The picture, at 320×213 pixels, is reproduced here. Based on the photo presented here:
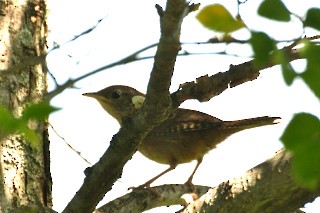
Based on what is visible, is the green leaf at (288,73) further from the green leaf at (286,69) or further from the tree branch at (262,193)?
the tree branch at (262,193)

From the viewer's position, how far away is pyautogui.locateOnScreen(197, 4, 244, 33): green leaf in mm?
1583

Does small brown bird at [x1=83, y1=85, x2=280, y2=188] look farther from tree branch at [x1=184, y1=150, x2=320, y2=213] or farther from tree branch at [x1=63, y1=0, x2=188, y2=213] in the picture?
tree branch at [x1=63, y1=0, x2=188, y2=213]

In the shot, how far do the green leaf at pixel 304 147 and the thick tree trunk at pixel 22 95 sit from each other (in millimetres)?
2444

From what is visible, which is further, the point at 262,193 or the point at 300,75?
the point at 262,193

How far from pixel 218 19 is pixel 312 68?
1.02 feet

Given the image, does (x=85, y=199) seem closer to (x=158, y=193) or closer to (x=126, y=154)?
(x=126, y=154)

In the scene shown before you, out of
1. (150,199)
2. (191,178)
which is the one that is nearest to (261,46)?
(150,199)

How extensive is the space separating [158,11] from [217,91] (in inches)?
40.0

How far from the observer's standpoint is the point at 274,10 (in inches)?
58.4

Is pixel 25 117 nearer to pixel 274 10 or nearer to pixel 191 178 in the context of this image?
pixel 274 10

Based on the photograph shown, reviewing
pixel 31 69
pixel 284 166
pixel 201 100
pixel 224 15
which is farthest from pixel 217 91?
pixel 224 15

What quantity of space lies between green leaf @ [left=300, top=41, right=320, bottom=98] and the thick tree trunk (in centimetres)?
245

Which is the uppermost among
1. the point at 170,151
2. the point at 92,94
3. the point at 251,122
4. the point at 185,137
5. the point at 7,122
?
the point at 92,94

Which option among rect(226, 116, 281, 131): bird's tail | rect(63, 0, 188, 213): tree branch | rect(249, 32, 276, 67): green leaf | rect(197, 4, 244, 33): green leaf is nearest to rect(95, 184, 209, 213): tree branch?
rect(63, 0, 188, 213): tree branch
